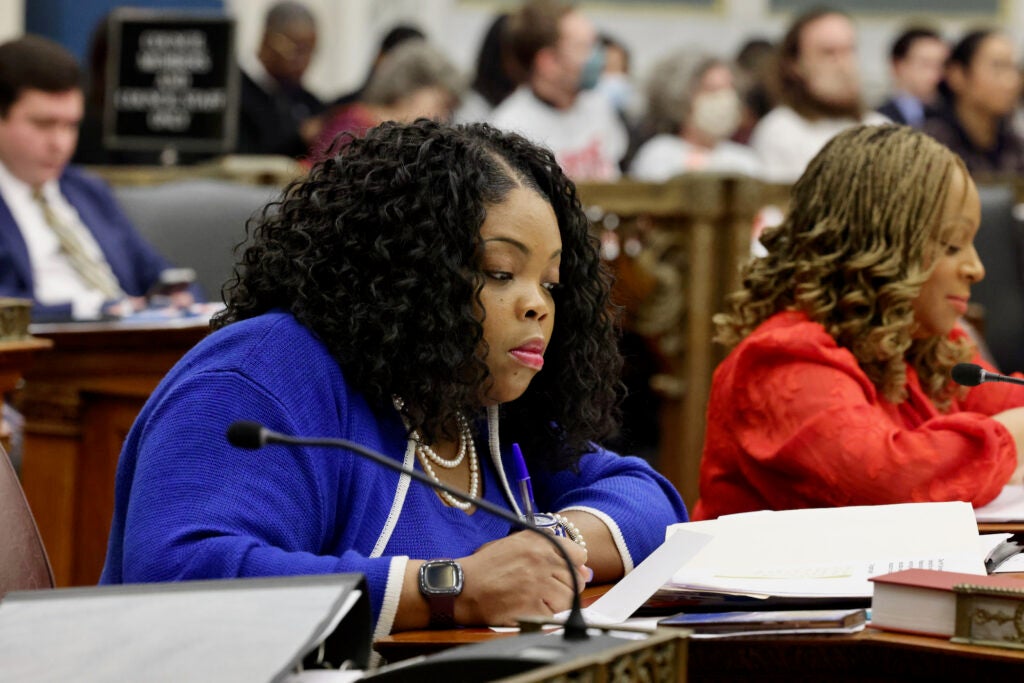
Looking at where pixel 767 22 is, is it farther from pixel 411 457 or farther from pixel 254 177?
pixel 411 457

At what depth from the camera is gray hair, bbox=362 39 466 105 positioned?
5.43 meters

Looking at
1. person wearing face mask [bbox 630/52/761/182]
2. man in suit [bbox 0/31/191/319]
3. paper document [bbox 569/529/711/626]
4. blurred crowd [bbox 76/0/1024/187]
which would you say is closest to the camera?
paper document [bbox 569/529/711/626]

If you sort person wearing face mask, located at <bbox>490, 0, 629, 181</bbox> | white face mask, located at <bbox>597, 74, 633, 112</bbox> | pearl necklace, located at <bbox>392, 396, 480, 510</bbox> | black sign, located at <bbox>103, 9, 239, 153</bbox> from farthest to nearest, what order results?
white face mask, located at <bbox>597, 74, 633, 112</bbox>
person wearing face mask, located at <bbox>490, 0, 629, 181</bbox>
black sign, located at <bbox>103, 9, 239, 153</bbox>
pearl necklace, located at <bbox>392, 396, 480, 510</bbox>

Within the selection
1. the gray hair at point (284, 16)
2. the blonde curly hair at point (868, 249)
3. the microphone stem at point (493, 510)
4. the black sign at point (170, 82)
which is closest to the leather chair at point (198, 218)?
the black sign at point (170, 82)

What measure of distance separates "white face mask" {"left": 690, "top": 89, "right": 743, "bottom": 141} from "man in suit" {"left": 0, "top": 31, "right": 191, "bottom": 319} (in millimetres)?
2578

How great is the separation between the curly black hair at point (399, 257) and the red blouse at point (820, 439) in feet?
2.04

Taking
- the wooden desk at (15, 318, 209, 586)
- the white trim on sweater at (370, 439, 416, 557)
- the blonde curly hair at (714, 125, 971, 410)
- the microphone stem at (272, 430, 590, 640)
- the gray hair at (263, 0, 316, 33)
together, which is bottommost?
the wooden desk at (15, 318, 209, 586)

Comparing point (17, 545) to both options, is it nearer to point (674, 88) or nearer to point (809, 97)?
point (809, 97)

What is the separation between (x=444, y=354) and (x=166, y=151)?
3.98 metres

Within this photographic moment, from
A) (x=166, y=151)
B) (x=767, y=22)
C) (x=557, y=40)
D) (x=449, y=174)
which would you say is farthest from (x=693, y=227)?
(x=767, y=22)

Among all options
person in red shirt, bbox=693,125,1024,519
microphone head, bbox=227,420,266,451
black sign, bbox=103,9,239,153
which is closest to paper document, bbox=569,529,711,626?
microphone head, bbox=227,420,266,451

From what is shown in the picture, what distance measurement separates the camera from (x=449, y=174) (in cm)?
192

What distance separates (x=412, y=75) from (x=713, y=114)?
1.57 metres

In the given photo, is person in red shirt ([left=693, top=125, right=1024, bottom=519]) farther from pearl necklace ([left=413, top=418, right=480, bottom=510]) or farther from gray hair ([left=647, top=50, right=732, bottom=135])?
gray hair ([left=647, top=50, right=732, bottom=135])
